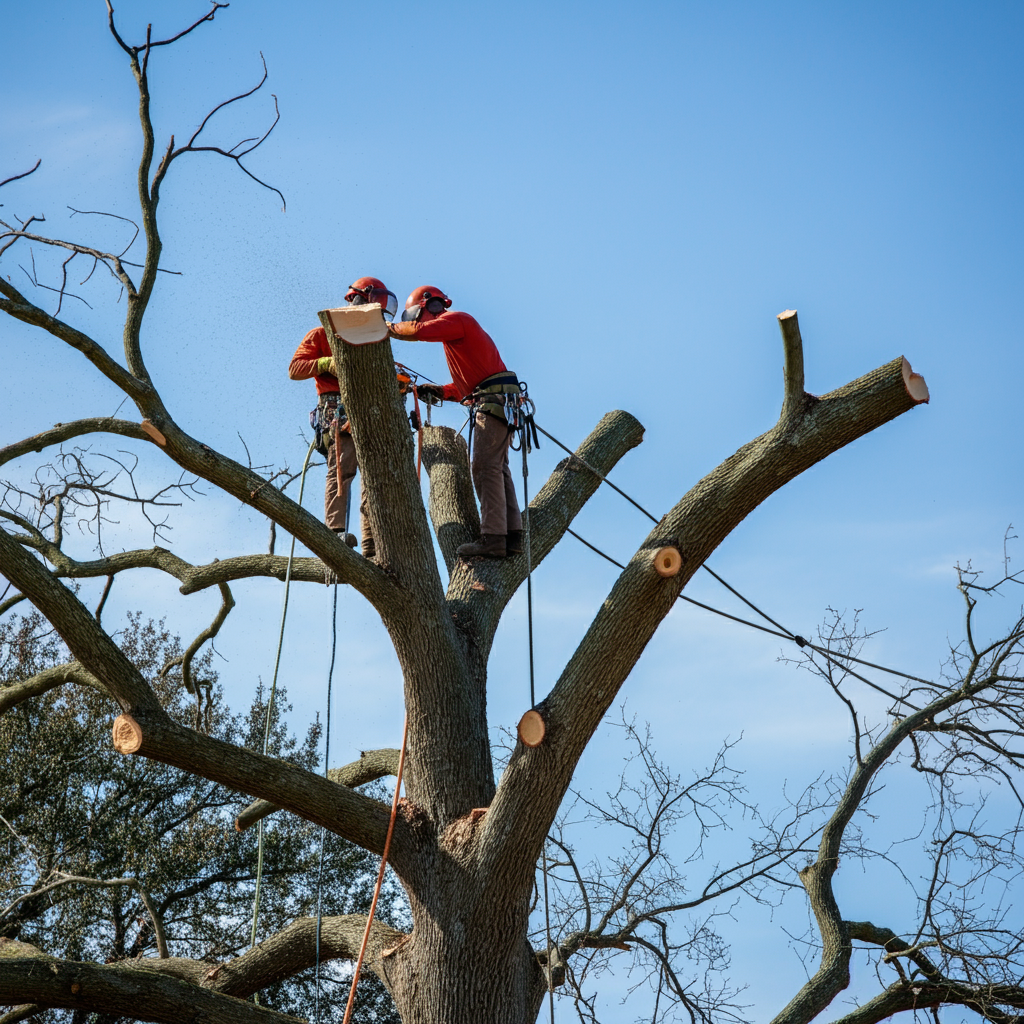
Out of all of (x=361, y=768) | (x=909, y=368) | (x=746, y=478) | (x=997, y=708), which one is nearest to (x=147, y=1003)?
(x=361, y=768)

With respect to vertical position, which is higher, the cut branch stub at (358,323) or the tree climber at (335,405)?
the tree climber at (335,405)

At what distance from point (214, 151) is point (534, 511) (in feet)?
9.15

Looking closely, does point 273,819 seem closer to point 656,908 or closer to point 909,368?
point 656,908

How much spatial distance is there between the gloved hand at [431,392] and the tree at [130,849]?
236 inches

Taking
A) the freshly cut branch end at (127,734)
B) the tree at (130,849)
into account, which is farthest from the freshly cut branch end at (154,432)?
the tree at (130,849)

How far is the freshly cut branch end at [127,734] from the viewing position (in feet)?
13.9

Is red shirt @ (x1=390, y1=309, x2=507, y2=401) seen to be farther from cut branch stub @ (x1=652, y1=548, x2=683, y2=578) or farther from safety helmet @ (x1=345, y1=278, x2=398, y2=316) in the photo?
cut branch stub @ (x1=652, y1=548, x2=683, y2=578)

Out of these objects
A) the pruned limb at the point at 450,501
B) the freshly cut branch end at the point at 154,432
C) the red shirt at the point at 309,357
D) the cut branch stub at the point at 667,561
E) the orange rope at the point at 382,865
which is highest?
the red shirt at the point at 309,357

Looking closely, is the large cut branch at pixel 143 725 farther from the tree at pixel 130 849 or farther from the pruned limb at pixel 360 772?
the tree at pixel 130 849

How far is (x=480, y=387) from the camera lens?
5852mm

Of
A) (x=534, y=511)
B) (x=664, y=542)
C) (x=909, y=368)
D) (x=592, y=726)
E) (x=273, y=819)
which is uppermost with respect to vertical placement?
(x=273, y=819)

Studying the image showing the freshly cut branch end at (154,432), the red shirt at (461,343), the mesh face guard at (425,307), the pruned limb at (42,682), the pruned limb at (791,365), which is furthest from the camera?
the pruned limb at (42,682)

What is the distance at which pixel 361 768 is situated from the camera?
6.11 metres

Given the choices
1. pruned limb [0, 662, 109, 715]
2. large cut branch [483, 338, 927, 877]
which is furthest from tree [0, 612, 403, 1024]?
large cut branch [483, 338, 927, 877]
